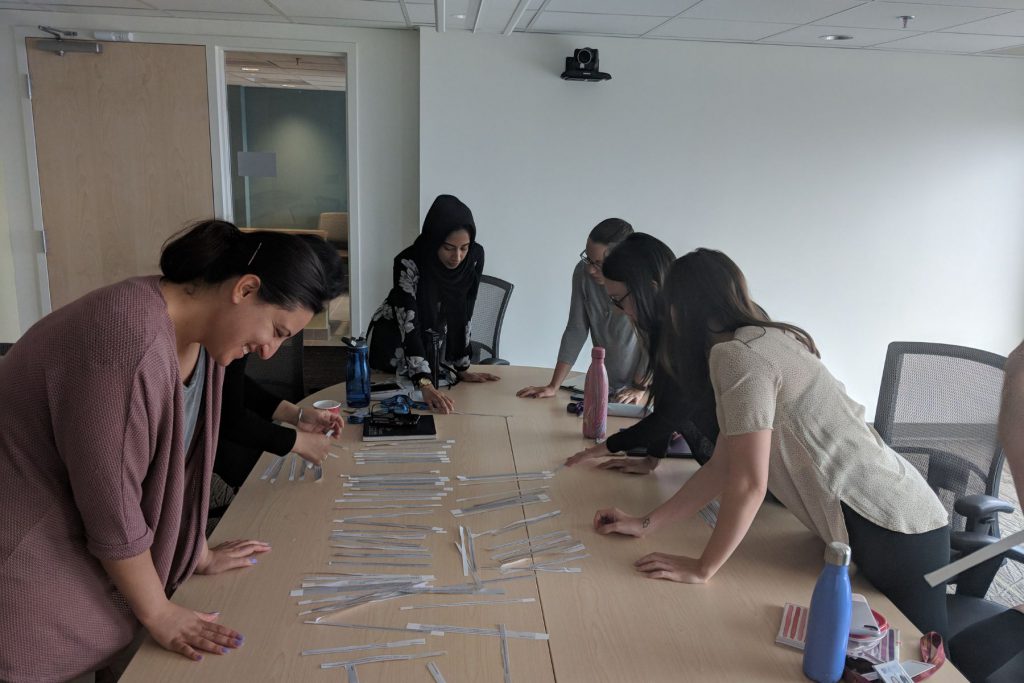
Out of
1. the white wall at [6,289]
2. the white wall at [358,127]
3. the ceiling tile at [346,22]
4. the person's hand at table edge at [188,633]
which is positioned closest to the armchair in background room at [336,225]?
the white wall at [358,127]

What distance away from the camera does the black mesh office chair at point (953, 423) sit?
81.1 inches

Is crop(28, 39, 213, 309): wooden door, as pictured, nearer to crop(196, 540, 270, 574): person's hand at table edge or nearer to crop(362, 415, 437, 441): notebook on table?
crop(362, 415, 437, 441): notebook on table

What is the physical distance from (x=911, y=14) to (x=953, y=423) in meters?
2.34

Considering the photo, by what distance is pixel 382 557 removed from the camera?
1537mm

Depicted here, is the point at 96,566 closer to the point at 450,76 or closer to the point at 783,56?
the point at 450,76

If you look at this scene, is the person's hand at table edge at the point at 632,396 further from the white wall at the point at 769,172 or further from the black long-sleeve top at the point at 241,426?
the white wall at the point at 769,172

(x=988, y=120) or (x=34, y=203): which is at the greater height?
(x=988, y=120)

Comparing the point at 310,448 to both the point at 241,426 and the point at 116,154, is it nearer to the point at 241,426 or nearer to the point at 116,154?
the point at 241,426

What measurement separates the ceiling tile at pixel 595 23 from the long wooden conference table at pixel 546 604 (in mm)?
2823

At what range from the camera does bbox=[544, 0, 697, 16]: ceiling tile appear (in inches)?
140

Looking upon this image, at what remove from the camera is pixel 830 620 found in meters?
1.13

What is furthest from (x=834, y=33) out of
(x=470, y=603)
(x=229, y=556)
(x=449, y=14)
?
(x=229, y=556)

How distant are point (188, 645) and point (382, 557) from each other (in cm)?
43

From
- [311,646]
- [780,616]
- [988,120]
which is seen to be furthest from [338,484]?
[988,120]
